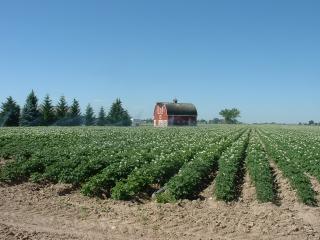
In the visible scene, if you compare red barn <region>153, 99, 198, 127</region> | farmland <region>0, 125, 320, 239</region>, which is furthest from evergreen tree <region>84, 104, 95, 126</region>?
farmland <region>0, 125, 320, 239</region>

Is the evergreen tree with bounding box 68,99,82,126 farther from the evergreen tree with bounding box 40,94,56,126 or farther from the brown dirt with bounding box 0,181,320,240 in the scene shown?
the brown dirt with bounding box 0,181,320,240

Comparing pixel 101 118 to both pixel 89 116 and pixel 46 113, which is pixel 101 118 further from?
pixel 46 113

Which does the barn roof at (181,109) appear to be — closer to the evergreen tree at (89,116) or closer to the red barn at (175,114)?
the red barn at (175,114)

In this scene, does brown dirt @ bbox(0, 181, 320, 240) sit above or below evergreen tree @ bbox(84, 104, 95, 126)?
below

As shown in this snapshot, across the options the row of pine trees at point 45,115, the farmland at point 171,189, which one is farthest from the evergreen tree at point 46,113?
the farmland at point 171,189

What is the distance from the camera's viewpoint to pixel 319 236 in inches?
352

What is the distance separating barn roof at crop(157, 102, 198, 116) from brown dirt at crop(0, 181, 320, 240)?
8256 cm

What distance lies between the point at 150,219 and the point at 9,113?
59427mm

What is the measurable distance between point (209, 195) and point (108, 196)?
272 centimetres

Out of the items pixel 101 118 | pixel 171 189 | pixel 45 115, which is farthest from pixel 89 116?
pixel 171 189

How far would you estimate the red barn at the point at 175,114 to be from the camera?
309 feet

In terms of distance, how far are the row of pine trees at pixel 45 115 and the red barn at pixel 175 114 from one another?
9.64 m

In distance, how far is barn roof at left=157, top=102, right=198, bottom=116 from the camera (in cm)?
9500

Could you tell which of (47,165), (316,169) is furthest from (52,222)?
(316,169)
